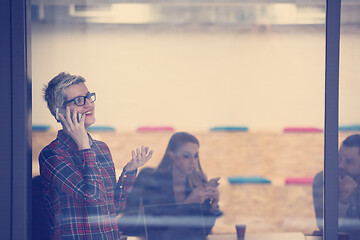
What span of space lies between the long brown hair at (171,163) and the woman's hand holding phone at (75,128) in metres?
0.64

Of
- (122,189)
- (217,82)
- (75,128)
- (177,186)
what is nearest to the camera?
(75,128)

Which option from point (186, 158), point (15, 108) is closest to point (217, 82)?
point (186, 158)

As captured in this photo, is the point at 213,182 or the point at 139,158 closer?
the point at 139,158

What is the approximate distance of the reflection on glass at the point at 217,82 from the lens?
253 cm

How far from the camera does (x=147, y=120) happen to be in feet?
9.18

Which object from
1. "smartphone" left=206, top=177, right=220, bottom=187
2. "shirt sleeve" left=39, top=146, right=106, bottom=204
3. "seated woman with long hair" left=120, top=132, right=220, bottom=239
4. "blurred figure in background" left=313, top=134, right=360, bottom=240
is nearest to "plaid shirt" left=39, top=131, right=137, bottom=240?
"shirt sleeve" left=39, top=146, right=106, bottom=204

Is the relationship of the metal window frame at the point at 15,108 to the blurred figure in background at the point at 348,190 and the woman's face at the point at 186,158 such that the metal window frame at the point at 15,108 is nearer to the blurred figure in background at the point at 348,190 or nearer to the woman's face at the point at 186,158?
the blurred figure in background at the point at 348,190

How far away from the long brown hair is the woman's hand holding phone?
2.10ft

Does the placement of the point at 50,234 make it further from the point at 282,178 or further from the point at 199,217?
the point at 282,178

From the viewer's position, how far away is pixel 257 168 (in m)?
3.25

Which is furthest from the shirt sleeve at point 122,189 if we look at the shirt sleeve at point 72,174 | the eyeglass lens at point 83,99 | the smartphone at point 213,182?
the smartphone at point 213,182

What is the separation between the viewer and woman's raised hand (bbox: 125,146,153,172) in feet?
8.39

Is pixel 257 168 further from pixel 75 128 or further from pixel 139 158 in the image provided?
pixel 75 128

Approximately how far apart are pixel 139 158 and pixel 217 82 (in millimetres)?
741
